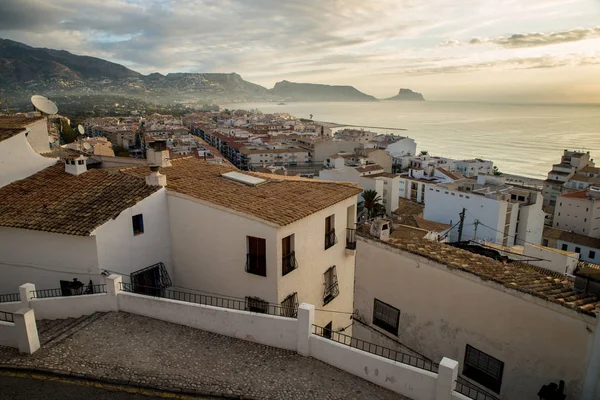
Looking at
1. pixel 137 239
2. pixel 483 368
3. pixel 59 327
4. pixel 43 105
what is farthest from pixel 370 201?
pixel 59 327

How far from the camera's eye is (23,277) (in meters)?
11.1

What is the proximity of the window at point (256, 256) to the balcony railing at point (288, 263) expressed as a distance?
0.49 meters

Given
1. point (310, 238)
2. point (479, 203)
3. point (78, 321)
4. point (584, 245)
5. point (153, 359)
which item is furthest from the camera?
point (584, 245)

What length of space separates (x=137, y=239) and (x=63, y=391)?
5.03 m

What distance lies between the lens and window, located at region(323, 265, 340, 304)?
12750 millimetres

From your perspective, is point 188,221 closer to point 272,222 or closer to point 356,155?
point 272,222

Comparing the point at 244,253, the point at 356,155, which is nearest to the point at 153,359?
the point at 244,253

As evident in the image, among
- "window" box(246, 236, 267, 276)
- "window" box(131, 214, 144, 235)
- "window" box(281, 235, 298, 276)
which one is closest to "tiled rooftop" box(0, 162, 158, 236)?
"window" box(131, 214, 144, 235)

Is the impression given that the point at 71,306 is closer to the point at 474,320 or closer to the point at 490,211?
the point at 474,320

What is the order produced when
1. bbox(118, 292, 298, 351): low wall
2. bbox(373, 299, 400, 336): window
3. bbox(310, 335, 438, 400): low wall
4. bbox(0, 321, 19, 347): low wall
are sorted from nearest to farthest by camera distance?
bbox(310, 335, 438, 400): low wall < bbox(118, 292, 298, 351): low wall < bbox(0, 321, 19, 347): low wall < bbox(373, 299, 400, 336): window

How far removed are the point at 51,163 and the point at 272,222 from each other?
9.11m

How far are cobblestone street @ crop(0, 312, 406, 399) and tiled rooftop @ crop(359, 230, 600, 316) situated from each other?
11.0ft

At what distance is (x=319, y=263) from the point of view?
12.2m

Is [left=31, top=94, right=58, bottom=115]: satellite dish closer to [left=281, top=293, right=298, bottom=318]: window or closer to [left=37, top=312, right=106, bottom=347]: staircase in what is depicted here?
[left=37, top=312, right=106, bottom=347]: staircase
